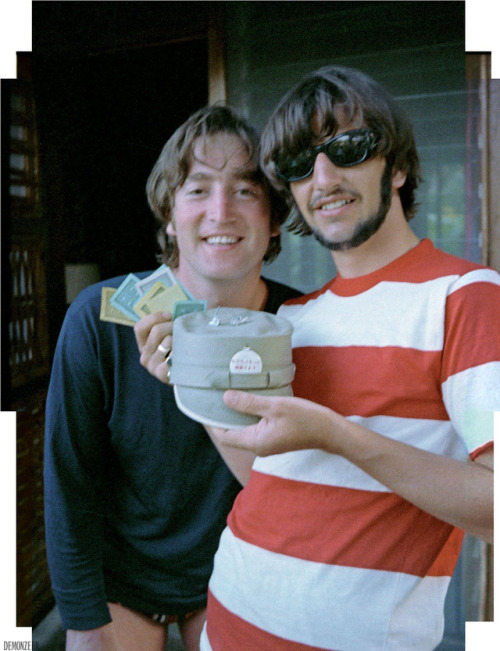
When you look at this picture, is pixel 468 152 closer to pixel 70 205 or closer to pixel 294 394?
pixel 294 394

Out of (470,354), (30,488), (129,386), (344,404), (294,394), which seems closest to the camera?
(470,354)

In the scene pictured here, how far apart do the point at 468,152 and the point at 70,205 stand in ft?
3.42

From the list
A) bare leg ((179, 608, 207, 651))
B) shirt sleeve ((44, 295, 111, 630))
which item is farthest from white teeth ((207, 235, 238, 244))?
bare leg ((179, 608, 207, 651))

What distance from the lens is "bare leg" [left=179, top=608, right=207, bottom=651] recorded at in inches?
62.5

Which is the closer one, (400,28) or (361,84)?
(361,84)

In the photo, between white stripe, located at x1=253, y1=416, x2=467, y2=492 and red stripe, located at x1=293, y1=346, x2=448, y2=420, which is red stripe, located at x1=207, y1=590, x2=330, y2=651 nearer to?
white stripe, located at x1=253, y1=416, x2=467, y2=492

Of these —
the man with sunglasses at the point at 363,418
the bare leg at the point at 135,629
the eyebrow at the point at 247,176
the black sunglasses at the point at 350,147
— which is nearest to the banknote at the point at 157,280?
the eyebrow at the point at 247,176

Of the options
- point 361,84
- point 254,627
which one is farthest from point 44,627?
point 361,84

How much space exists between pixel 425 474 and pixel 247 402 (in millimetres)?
360

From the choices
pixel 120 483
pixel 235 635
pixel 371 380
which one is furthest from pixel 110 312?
pixel 235 635

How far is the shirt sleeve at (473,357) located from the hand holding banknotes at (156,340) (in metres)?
0.64

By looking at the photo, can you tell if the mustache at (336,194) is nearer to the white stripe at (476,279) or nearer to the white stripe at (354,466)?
the white stripe at (476,279)

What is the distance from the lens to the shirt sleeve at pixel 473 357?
1.04 meters

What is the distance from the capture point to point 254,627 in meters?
1.28
